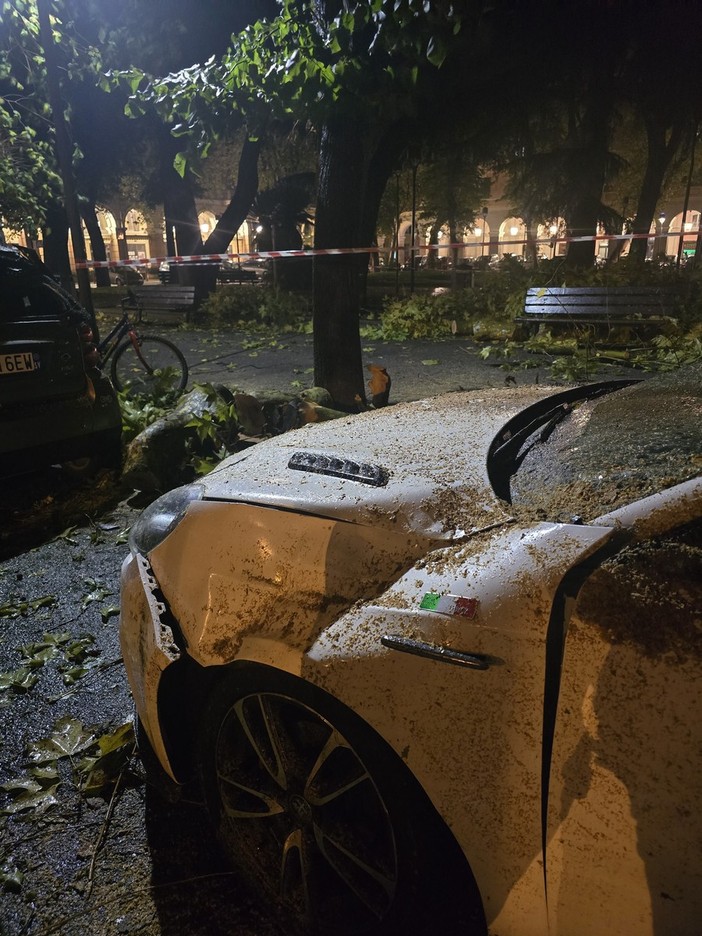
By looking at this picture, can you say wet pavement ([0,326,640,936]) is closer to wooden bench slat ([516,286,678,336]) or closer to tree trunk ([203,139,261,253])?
wooden bench slat ([516,286,678,336])

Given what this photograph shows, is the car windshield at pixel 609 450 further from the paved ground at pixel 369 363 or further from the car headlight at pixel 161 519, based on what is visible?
the paved ground at pixel 369 363

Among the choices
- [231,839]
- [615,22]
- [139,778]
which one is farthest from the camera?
[615,22]

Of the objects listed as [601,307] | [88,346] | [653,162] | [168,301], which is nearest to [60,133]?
[88,346]

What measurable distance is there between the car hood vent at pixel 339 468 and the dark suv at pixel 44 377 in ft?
10.1

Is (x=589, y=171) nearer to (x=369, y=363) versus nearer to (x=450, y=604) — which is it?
(x=369, y=363)

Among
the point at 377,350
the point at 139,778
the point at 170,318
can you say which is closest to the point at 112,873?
the point at 139,778

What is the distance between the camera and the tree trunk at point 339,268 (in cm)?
625

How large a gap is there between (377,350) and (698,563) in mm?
10330

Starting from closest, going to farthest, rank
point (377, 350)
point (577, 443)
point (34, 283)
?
point (577, 443)
point (34, 283)
point (377, 350)

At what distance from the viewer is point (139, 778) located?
2359 mm

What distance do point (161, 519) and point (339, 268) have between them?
5155 millimetres

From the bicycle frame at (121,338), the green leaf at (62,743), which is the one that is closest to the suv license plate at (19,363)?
the green leaf at (62,743)

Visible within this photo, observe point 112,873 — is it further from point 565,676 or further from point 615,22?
point 615,22

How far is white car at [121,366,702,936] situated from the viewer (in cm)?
125
